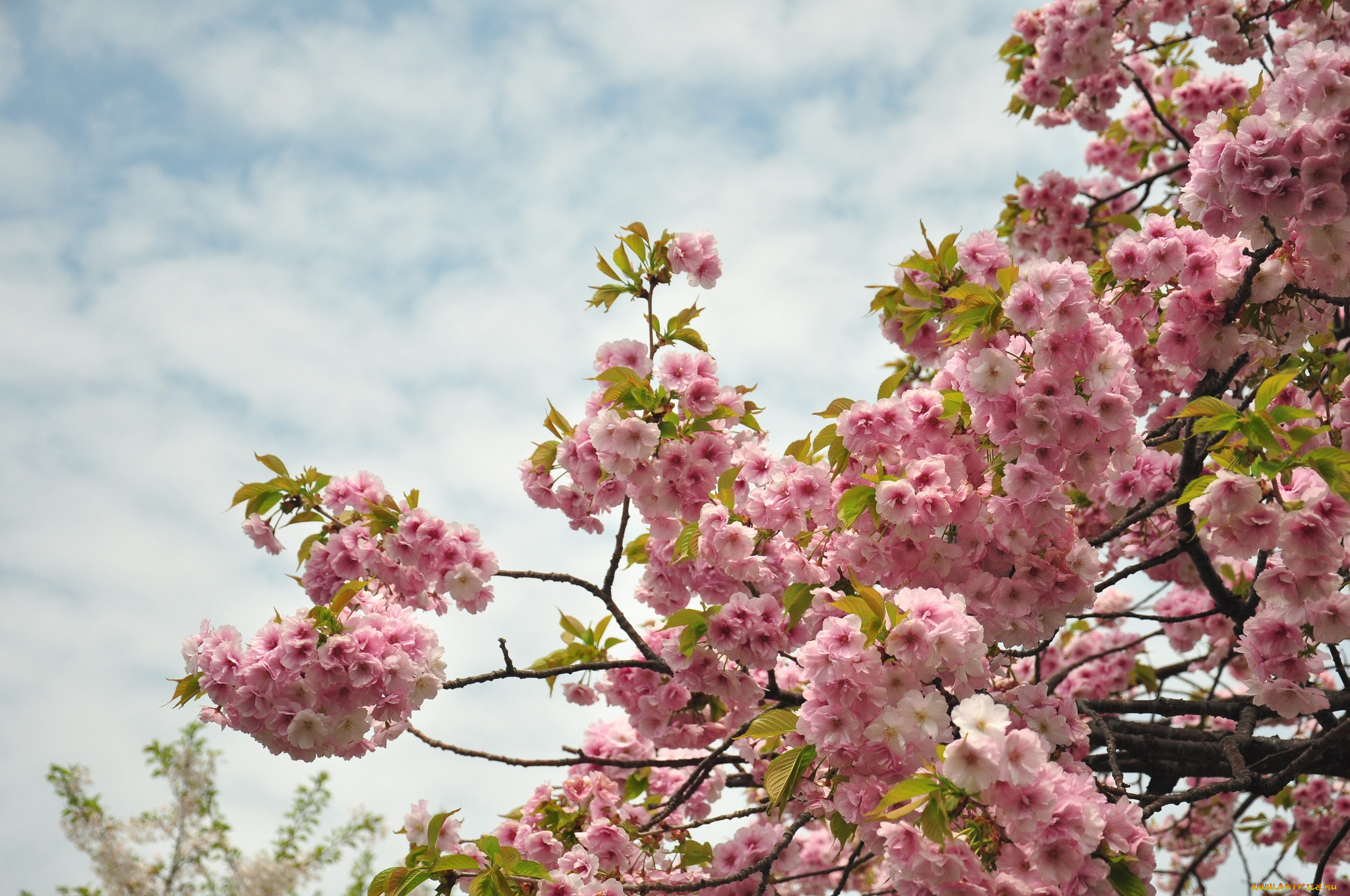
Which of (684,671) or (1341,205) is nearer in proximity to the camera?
(1341,205)

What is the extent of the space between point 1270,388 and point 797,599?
158 cm

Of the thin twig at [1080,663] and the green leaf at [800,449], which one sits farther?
the thin twig at [1080,663]

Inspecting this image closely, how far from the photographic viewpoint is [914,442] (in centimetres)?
314

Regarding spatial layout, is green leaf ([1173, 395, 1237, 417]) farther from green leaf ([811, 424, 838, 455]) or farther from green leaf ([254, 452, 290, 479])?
green leaf ([254, 452, 290, 479])

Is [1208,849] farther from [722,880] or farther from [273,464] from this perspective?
[273,464]

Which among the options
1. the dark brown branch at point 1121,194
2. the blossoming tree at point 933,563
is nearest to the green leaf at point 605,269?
the blossoming tree at point 933,563

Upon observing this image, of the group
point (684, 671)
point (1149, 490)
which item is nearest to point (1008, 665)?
point (684, 671)

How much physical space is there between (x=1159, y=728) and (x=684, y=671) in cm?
242

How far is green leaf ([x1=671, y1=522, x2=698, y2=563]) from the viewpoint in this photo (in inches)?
138

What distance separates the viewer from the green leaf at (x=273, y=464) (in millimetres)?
3723

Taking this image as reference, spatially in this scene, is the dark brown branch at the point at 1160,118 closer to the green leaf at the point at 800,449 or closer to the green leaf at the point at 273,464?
the green leaf at the point at 800,449

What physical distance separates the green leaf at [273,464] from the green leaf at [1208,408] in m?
3.38

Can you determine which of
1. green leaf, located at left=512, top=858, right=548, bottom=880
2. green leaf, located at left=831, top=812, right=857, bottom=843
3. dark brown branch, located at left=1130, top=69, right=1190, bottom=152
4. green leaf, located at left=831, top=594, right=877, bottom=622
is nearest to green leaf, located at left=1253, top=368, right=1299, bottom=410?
green leaf, located at left=831, top=594, right=877, bottom=622

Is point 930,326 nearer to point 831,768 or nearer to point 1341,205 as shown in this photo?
point 1341,205
